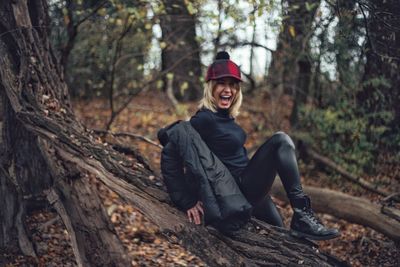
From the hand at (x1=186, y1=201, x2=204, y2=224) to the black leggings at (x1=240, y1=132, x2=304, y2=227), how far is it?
419 mm

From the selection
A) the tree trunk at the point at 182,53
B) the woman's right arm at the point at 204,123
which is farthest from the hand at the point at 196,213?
the tree trunk at the point at 182,53

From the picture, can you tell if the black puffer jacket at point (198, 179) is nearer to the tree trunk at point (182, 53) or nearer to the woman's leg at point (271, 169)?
the woman's leg at point (271, 169)

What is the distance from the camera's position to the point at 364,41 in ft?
18.7

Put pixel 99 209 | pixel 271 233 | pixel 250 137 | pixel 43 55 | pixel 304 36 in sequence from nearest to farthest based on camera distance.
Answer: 1. pixel 271 233
2. pixel 99 209
3. pixel 43 55
4. pixel 304 36
5. pixel 250 137

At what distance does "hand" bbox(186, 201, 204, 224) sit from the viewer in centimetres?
434

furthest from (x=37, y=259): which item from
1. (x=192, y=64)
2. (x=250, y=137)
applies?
(x=192, y=64)

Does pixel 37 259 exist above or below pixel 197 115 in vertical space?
below

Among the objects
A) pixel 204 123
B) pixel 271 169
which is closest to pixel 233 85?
pixel 204 123

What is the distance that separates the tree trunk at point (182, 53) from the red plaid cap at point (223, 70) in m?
3.56

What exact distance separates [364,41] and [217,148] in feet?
8.09

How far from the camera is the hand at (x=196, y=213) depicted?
14.3 ft

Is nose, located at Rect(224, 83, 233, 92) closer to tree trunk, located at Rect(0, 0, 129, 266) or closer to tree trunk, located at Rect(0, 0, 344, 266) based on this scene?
tree trunk, located at Rect(0, 0, 344, 266)

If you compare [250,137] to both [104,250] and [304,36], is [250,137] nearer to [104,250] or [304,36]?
[304,36]

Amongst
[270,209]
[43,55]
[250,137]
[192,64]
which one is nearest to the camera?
[270,209]
